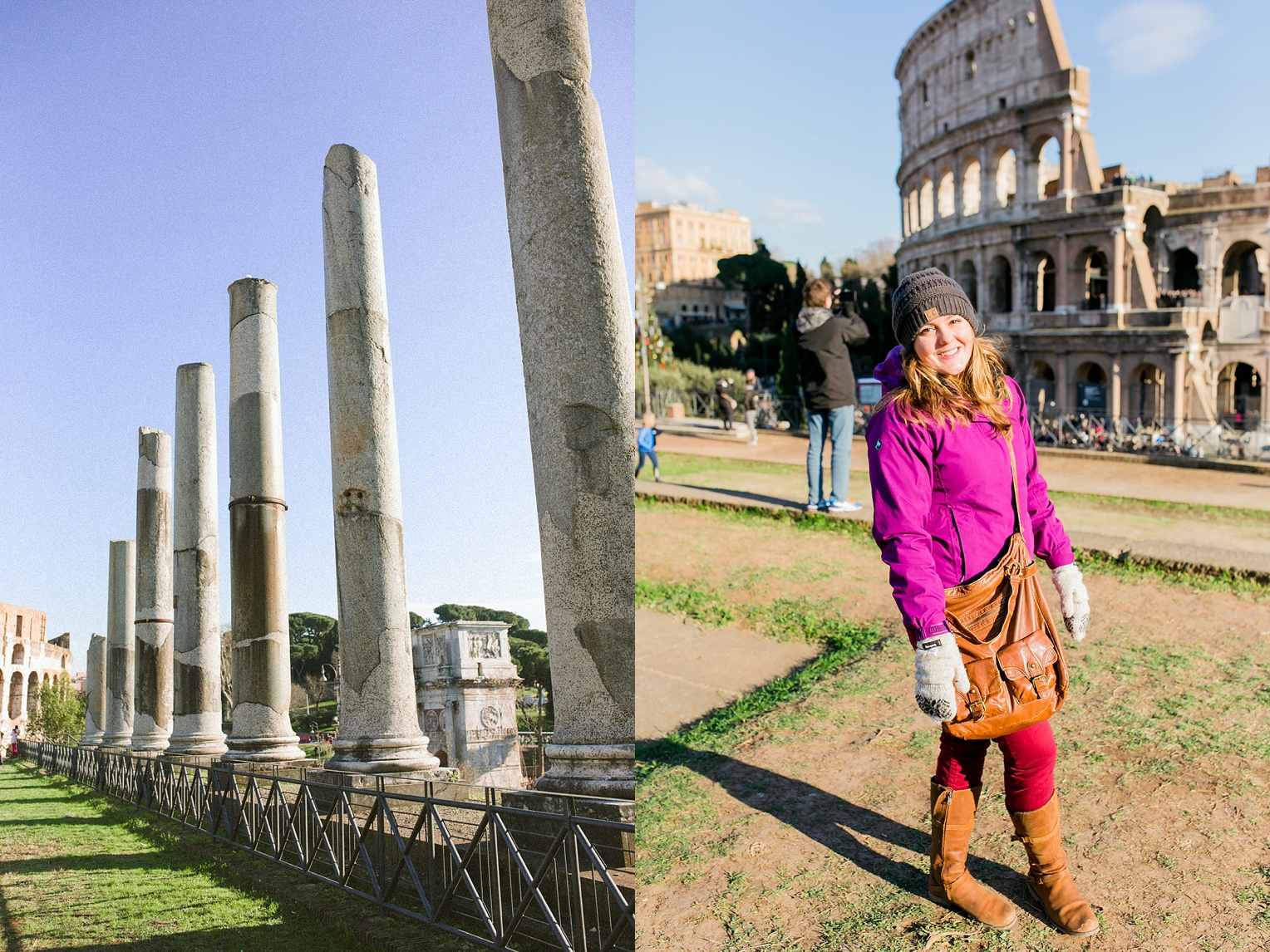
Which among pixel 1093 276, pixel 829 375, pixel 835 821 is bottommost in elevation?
pixel 835 821

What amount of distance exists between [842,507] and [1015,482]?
4.83m

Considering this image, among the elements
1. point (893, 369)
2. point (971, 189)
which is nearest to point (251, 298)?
point (893, 369)

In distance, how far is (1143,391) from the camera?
3159cm

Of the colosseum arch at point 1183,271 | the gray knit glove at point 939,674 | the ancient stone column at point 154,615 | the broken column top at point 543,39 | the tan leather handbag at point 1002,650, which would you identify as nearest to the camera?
the gray knit glove at point 939,674

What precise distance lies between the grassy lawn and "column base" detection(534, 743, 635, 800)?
56 centimetres

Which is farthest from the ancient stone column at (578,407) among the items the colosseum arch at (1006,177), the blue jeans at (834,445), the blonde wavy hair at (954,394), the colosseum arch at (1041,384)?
the colosseum arch at (1006,177)

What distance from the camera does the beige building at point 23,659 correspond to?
10.5 feet

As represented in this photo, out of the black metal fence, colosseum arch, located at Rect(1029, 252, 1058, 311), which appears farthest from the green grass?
colosseum arch, located at Rect(1029, 252, 1058, 311)

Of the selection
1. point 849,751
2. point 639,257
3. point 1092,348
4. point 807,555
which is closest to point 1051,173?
point 1092,348

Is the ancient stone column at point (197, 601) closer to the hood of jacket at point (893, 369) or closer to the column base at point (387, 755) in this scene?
the column base at point (387, 755)

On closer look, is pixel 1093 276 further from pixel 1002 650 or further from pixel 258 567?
pixel 1002 650

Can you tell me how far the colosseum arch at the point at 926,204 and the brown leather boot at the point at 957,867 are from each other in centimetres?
3478

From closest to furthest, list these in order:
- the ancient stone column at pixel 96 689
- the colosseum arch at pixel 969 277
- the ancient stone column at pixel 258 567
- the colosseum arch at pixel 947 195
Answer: the ancient stone column at pixel 96 689 → the ancient stone column at pixel 258 567 → the colosseum arch at pixel 969 277 → the colosseum arch at pixel 947 195

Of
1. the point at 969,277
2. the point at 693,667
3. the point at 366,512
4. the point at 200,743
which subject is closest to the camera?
the point at 366,512
